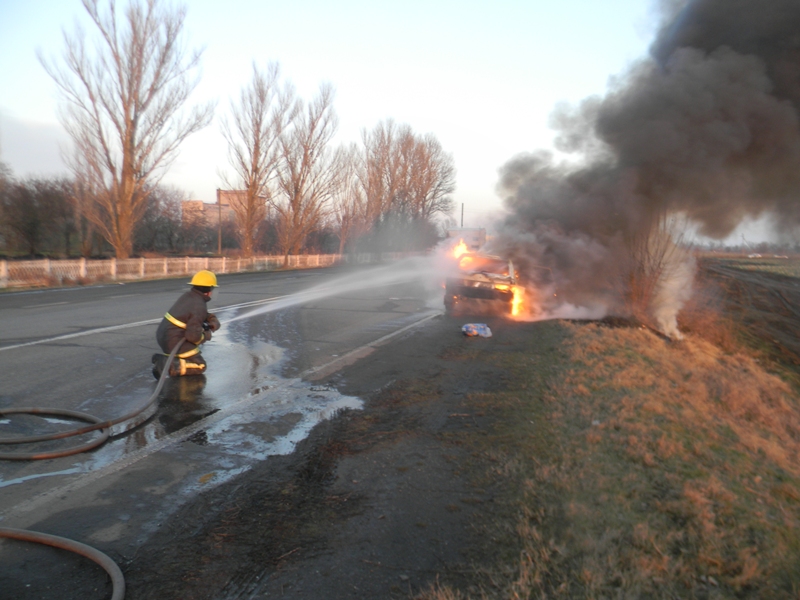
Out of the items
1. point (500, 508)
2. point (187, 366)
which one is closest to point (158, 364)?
point (187, 366)

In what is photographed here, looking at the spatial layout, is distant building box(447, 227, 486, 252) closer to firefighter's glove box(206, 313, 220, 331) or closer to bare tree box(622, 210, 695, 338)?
bare tree box(622, 210, 695, 338)

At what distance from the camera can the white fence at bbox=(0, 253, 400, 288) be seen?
17875 mm

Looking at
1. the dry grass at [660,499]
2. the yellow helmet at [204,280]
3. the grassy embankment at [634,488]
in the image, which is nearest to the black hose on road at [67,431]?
the yellow helmet at [204,280]

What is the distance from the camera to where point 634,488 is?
3.88m

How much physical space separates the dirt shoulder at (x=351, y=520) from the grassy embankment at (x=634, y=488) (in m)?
0.13

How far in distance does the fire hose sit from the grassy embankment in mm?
1498

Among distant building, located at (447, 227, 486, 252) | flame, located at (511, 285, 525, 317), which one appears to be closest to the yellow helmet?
flame, located at (511, 285, 525, 317)

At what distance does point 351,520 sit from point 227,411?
2450 millimetres

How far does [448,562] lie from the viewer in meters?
2.93

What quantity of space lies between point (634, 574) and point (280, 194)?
3704 centimetres

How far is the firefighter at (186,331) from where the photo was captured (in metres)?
6.25

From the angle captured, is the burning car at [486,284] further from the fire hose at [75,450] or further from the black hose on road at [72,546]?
the black hose on road at [72,546]

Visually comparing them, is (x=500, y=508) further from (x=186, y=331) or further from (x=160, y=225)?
(x=160, y=225)

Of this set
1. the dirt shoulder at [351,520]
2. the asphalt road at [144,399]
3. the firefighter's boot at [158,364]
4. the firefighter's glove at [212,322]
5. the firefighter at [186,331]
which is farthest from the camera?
the firefighter's glove at [212,322]
